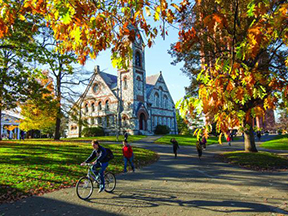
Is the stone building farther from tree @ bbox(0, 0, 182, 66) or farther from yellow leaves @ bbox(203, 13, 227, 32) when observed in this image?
yellow leaves @ bbox(203, 13, 227, 32)

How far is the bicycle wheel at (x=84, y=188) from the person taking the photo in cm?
731

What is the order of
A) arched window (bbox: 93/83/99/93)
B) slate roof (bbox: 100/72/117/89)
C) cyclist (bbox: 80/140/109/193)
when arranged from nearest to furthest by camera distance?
cyclist (bbox: 80/140/109/193)
slate roof (bbox: 100/72/117/89)
arched window (bbox: 93/83/99/93)

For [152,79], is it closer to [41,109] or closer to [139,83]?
[139,83]

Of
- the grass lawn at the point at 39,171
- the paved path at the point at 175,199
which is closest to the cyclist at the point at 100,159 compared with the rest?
the paved path at the point at 175,199

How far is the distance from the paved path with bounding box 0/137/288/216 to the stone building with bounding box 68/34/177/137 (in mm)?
27934

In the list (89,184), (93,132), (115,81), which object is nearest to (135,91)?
(115,81)

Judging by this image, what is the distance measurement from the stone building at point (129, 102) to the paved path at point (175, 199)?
27.9 metres

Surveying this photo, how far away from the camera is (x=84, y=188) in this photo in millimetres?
7457

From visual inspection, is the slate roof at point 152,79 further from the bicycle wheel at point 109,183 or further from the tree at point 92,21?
the tree at point 92,21

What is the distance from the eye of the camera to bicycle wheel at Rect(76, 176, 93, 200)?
7312mm

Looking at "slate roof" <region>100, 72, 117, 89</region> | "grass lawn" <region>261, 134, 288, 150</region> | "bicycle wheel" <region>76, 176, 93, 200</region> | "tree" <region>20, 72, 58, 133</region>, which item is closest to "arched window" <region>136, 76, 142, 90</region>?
"slate roof" <region>100, 72, 117, 89</region>

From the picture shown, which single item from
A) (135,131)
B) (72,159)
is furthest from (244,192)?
(135,131)

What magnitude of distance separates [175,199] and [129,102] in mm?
31780

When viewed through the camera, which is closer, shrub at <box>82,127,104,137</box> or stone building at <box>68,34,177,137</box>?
stone building at <box>68,34,177,137</box>
